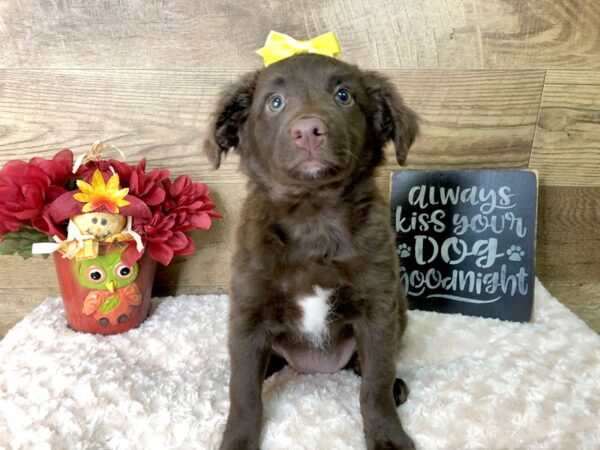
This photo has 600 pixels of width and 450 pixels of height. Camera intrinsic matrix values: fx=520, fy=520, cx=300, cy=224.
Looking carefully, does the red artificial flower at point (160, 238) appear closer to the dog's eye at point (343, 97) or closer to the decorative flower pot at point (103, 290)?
the decorative flower pot at point (103, 290)

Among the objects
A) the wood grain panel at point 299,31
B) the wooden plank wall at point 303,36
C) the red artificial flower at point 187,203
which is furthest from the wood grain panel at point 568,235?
the red artificial flower at point 187,203

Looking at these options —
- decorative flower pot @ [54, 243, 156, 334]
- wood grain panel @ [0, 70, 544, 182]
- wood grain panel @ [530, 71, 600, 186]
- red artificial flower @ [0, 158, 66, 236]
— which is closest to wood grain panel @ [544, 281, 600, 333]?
wood grain panel @ [530, 71, 600, 186]

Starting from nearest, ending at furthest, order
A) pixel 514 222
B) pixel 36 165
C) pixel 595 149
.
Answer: pixel 36 165 → pixel 514 222 → pixel 595 149

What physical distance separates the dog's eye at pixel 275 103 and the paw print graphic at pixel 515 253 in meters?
1.08

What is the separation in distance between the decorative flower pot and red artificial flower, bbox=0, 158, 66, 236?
155 mm

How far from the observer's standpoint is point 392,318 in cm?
131

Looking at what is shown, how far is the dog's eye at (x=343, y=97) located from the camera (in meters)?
1.34

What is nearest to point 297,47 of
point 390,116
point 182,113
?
point 390,116

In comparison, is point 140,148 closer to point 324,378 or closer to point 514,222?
A: point 324,378

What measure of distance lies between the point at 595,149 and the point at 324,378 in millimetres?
1436

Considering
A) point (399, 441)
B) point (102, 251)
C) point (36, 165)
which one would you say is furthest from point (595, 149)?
point (36, 165)

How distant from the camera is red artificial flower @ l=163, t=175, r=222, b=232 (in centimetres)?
184

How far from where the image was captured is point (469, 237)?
1937 millimetres

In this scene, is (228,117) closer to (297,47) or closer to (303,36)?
(297,47)
